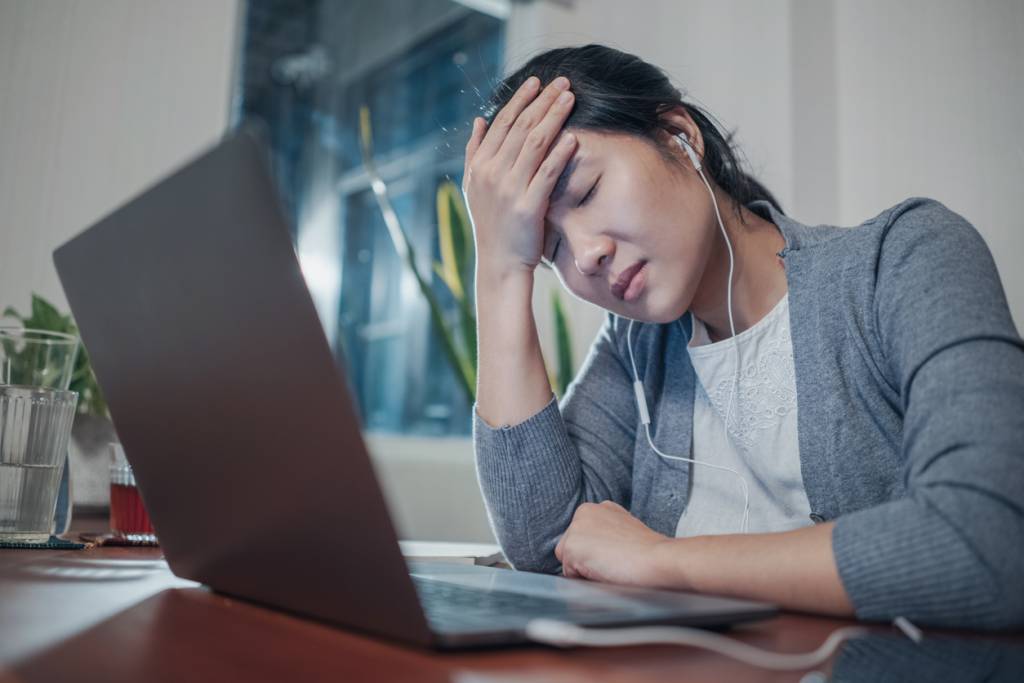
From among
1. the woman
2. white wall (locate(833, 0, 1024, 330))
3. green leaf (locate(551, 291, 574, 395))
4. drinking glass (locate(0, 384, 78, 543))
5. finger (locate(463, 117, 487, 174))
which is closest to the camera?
the woman

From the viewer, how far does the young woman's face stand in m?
0.97

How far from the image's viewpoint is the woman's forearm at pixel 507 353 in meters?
1.03

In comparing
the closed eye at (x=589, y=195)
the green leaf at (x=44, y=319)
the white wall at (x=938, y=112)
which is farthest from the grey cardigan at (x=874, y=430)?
the green leaf at (x=44, y=319)

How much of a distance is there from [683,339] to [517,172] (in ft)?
1.20

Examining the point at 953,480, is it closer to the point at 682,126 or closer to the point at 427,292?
the point at 682,126

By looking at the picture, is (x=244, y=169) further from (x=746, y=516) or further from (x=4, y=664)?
(x=746, y=516)

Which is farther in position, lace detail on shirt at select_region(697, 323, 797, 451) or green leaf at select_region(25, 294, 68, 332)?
green leaf at select_region(25, 294, 68, 332)

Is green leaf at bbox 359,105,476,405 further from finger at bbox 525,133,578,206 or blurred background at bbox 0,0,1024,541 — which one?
finger at bbox 525,133,578,206

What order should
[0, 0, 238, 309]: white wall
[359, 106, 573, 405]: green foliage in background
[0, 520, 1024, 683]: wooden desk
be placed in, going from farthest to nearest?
[359, 106, 573, 405]: green foliage in background
[0, 0, 238, 309]: white wall
[0, 520, 1024, 683]: wooden desk

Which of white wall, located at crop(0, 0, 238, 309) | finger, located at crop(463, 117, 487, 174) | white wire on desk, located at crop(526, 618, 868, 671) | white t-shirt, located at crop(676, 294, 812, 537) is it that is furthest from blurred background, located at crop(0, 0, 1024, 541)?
white wire on desk, located at crop(526, 618, 868, 671)

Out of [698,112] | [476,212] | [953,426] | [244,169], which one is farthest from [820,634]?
[698,112]

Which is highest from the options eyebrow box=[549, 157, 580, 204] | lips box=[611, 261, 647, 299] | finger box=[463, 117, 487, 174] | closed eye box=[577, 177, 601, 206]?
finger box=[463, 117, 487, 174]

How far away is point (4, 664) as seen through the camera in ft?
1.24

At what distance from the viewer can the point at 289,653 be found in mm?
406
